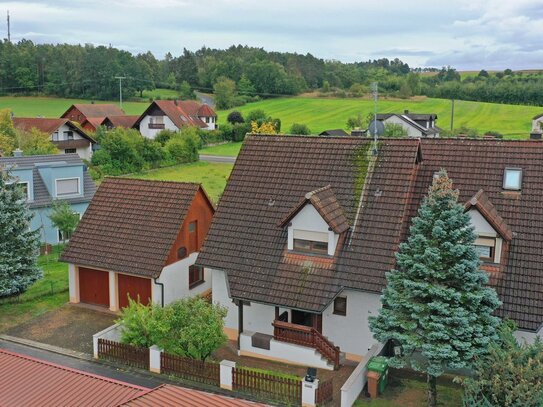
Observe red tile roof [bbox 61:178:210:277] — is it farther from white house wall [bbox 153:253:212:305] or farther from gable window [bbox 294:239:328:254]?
gable window [bbox 294:239:328:254]

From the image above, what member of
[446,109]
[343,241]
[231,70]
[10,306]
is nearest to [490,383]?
[343,241]

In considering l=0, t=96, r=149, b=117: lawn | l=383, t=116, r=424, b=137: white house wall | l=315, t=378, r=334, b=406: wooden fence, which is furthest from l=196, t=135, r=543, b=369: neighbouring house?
l=0, t=96, r=149, b=117: lawn

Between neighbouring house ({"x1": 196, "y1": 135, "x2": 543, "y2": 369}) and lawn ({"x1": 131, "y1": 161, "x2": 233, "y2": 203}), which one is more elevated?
neighbouring house ({"x1": 196, "y1": 135, "x2": 543, "y2": 369})

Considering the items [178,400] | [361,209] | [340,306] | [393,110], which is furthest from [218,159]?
[178,400]

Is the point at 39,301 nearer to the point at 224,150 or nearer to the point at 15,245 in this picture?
the point at 15,245

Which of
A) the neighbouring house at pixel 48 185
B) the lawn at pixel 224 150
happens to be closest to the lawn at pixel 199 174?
the lawn at pixel 224 150

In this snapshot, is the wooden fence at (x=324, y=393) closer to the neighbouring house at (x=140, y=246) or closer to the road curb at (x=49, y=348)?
the road curb at (x=49, y=348)

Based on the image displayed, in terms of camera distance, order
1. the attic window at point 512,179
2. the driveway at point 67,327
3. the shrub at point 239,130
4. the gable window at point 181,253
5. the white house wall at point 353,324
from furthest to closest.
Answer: the shrub at point 239,130, the gable window at point 181,253, the driveway at point 67,327, the attic window at point 512,179, the white house wall at point 353,324
